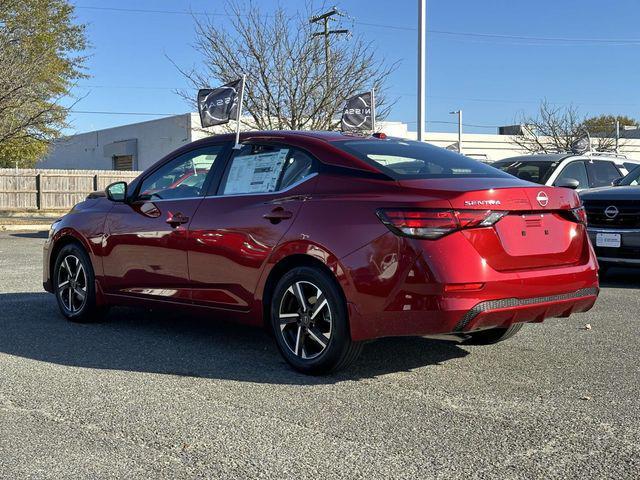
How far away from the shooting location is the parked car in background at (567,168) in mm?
12266

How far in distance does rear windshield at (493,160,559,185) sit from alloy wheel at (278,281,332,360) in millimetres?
7587

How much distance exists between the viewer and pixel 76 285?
Result: 725 centimetres

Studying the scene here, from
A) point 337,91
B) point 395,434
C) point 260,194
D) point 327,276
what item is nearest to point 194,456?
point 395,434

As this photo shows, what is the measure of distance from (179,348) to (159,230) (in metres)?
0.94

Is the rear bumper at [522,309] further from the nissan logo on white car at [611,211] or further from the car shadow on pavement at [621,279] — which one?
the car shadow on pavement at [621,279]

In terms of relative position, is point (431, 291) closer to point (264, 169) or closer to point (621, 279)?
point (264, 169)

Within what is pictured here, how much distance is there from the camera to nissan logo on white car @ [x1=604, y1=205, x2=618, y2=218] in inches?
385

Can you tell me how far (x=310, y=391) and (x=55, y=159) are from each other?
5612 centimetres

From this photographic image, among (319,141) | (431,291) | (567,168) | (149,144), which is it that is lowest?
(431,291)

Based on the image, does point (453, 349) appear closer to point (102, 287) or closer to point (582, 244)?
point (582, 244)

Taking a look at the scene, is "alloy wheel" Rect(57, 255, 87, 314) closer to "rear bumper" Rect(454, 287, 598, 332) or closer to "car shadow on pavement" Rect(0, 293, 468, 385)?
"car shadow on pavement" Rect(0, 293, 468, 385)

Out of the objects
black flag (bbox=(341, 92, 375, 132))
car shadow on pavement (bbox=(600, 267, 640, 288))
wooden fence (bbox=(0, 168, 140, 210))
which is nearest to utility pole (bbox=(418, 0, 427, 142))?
black flag (bbox=(341, 92, 375, 132))

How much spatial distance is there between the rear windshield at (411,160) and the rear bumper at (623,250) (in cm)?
449

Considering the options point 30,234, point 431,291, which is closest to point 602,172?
point 431,291
